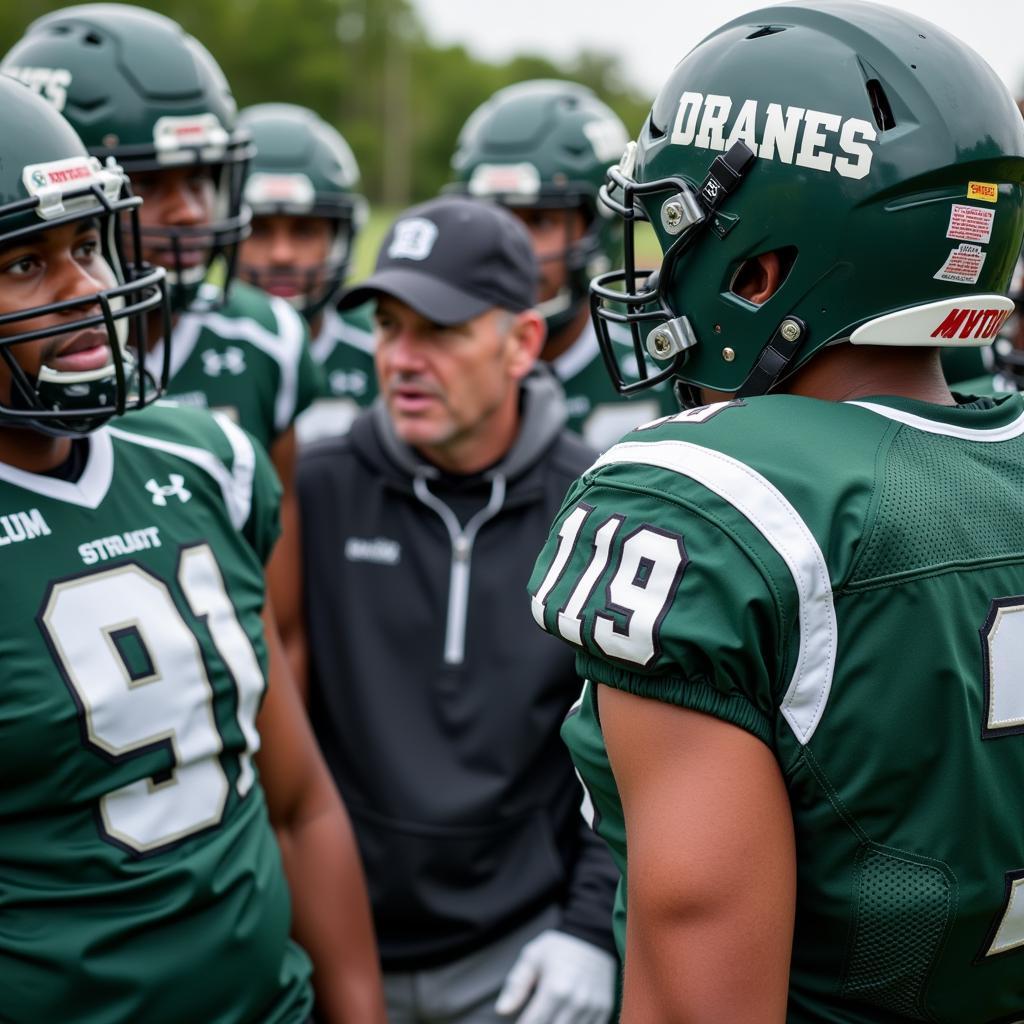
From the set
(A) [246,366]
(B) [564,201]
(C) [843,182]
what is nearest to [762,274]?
(C) [843,182]

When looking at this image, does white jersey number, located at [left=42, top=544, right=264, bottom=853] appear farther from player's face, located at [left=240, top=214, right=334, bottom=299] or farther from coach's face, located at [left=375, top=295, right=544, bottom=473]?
player's face, located at [left=240, top=214, right=334, bottom=299]

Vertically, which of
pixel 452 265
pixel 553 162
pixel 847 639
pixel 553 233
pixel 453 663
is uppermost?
pixel 847 639

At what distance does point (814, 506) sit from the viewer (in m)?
1.28

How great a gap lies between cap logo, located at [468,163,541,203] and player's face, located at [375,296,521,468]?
1.59 m

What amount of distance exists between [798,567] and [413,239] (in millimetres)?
1929

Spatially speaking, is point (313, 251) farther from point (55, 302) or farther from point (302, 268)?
point (55, 302)

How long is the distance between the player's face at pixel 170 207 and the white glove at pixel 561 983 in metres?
1.82

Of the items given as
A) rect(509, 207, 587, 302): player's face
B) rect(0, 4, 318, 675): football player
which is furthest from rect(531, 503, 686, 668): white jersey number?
rect(509, 207, 587, 302): player's face

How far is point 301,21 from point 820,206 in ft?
179

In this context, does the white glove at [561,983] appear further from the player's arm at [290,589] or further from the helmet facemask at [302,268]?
the helmet facemask at [302,268]

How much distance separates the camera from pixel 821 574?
1.27 meters

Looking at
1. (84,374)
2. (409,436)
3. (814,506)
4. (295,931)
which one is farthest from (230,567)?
(814,506)

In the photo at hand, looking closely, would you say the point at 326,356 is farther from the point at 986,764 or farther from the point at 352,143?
the point at 352,143

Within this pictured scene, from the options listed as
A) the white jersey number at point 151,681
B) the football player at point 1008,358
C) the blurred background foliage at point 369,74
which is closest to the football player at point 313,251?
the football player at point 1008,358
